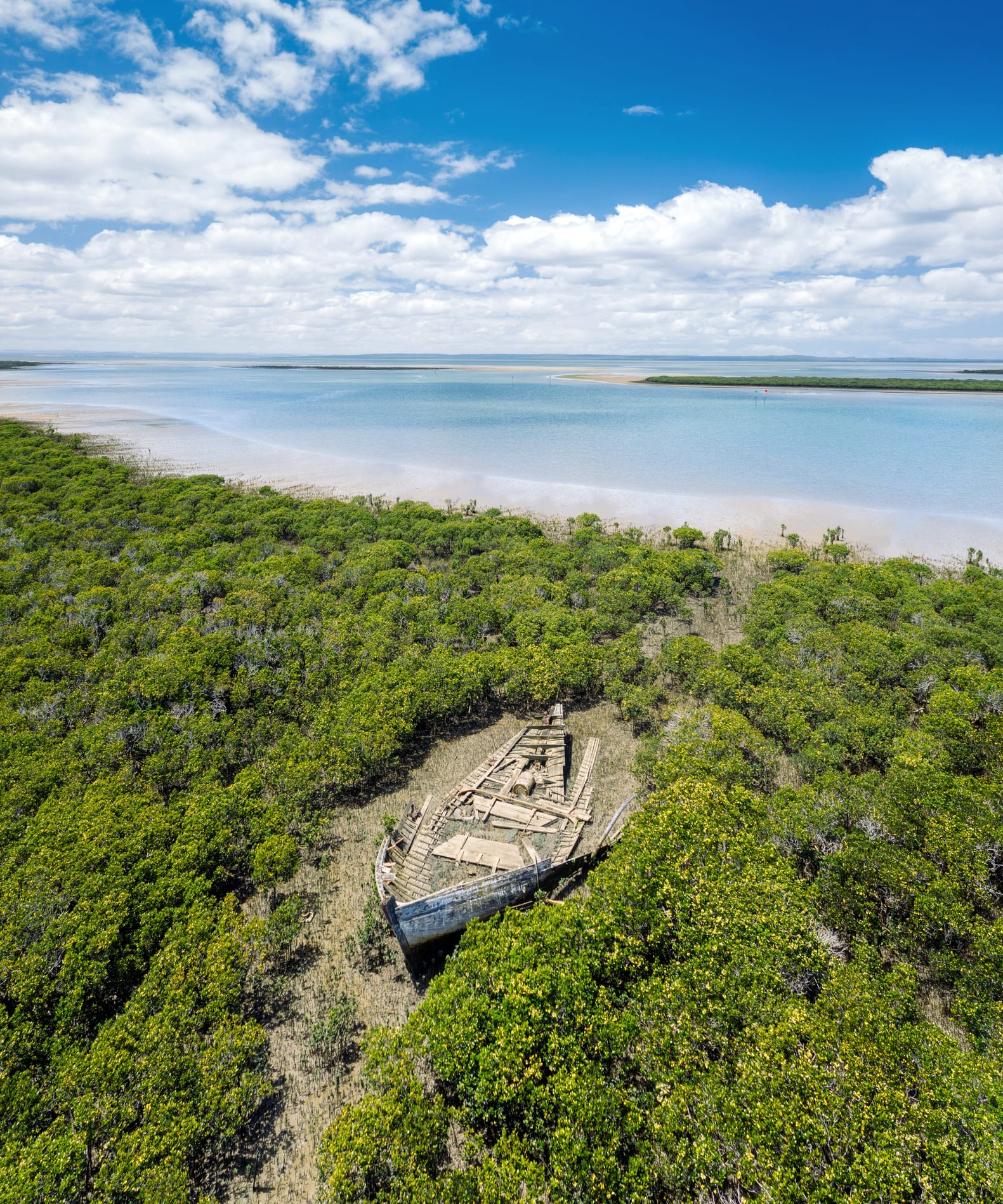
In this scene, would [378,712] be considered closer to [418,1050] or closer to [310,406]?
[418,1050]

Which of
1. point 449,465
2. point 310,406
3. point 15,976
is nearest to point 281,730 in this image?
point 15,976

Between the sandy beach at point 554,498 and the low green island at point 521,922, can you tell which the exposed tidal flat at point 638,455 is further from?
the low green island at point 521,922

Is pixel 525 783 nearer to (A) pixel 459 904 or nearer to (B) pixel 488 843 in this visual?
(B) pixel 488 843

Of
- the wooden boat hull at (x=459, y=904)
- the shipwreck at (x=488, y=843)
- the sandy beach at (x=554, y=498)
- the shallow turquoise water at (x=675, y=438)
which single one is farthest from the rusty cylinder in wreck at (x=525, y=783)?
the shallow turquoise water at (x=675, y=438)

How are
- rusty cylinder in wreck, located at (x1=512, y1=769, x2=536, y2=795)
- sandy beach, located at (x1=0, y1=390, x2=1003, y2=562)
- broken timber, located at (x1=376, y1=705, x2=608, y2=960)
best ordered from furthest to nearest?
sandy beach, located at (x1=0, y1=390, x2=1003, y2=562), rusty cylinder in wreck, located at (x1=512, y1=769, x2=536, y2=795), broken timber, located at (x1=376, y1=705, x2=608, y2=960)

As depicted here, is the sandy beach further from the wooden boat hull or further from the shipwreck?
the wooden boat hull

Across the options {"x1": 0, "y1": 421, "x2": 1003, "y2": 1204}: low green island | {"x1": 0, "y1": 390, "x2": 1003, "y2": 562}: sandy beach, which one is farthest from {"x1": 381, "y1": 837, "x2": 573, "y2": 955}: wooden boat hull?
{"x1": 0, "y1": 390, "x2": 1003, "y2": 562}: sandy beach
